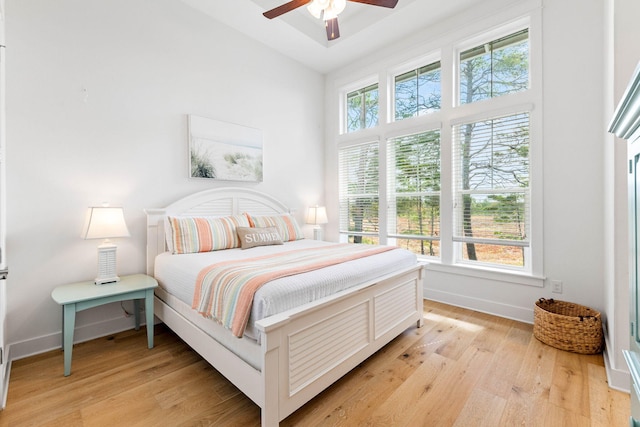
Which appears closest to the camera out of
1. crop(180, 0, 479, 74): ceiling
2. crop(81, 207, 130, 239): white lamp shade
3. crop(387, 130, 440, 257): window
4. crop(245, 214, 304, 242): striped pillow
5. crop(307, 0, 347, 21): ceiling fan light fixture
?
crop(307, 0, 347, 21): ceiling fan light fixture

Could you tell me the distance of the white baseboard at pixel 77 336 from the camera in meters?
2.19

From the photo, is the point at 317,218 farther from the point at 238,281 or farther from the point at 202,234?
the point at 238,281

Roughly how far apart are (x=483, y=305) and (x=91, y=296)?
3.45m

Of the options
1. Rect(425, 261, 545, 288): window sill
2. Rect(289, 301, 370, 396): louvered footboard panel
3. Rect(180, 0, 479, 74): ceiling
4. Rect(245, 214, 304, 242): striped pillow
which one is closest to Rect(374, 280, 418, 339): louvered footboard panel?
Rect(289, 301, 370, 396): louvered footboard panel

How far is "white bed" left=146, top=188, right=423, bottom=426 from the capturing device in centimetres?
142

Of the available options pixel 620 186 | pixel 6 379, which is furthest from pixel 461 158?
pixel 6 379

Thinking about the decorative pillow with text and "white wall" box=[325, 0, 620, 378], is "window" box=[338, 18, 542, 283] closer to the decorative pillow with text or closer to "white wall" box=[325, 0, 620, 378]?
"white wall" box=[325, 0, 620, 378]

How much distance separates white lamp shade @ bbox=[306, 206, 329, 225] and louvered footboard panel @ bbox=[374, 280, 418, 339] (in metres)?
1.87

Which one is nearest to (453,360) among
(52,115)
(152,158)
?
(152,158)

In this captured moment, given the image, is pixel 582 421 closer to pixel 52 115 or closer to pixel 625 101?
pixel 625 101

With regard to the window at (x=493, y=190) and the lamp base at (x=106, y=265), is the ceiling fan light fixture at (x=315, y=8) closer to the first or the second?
the window at (x=493, y=190)

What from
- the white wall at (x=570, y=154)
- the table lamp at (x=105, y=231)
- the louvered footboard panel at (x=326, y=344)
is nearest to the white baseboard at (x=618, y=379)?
the white wall at (x=570, y=154)

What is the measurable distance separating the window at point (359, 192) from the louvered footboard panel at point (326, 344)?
7.34 feet

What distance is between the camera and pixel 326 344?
170 centimetres
